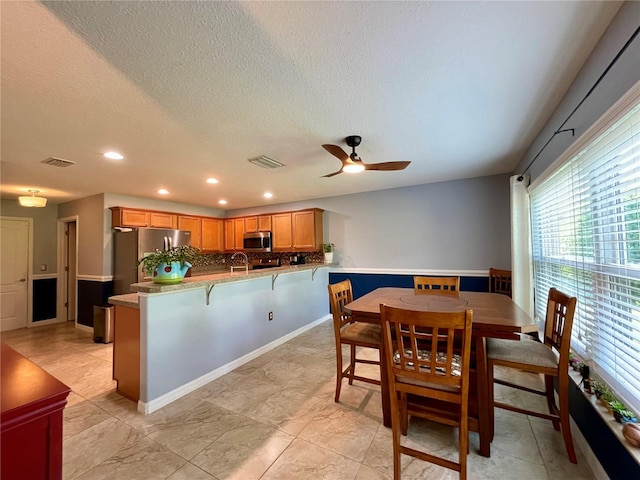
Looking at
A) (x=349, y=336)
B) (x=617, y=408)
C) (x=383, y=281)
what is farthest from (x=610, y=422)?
(x=383, y=281)

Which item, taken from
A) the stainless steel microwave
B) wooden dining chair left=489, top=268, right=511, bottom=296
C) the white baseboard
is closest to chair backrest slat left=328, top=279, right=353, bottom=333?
the white baseboard

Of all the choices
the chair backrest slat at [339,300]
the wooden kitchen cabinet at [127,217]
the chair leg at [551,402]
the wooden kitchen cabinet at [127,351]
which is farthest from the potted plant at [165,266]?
the chair leg at [551,402]

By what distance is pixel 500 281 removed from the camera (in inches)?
145

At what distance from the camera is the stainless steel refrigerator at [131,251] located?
13.8 ft

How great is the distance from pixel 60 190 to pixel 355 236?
190 inches

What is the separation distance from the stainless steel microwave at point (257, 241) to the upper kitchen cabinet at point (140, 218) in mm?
1421

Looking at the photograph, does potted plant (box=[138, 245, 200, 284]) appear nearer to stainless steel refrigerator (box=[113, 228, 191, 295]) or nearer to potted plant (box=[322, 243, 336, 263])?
stainless steel refrigerator (box=[113, 228, 191, 295])

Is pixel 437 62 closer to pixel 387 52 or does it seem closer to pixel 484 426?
pixel 387 52

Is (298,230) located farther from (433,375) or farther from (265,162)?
(433,375)

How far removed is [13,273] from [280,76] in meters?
6.42

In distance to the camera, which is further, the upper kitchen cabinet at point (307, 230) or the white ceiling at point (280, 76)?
the upper kitchen cabinet at point (307, 230)

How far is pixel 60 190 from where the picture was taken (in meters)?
4.19

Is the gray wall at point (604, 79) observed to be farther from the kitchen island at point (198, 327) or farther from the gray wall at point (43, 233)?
the gray wall at point (43, 233)

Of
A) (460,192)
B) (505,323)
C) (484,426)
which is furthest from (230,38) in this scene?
(460,192)
